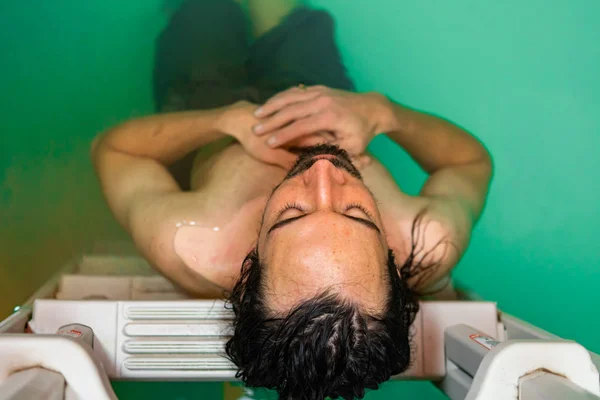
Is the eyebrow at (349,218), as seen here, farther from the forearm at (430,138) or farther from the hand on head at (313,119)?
the forearm at (430,138)

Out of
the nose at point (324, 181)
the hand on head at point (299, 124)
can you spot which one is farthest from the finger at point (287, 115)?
the nose at point (324, 181)

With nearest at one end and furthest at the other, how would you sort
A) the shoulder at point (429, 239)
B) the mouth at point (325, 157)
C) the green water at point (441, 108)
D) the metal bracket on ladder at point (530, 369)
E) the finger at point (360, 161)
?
the metal bracket on ladder at point (530, 369) → the mouth at point (325, 157) → the shoulder at point (429, 239) → the finger at point (360, 161) → the green water at point (441, 108)

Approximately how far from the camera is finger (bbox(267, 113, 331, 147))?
98cm

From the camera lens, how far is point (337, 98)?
102 centimetres

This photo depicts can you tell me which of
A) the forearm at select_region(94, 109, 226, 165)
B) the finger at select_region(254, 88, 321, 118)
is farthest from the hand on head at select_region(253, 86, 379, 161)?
the forearm at select_region(94, 109, 226, 165)

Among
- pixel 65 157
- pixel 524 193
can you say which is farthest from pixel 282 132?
pixel 524 193

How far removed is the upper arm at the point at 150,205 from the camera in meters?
0.89

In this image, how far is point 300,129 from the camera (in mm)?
976

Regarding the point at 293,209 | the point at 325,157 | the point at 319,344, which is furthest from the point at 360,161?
the point at 319,344

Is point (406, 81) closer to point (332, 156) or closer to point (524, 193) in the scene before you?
point (524, 193)

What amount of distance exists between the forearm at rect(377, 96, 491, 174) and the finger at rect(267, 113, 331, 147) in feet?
0.50

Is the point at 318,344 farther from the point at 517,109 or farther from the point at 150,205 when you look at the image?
the point at 517,109

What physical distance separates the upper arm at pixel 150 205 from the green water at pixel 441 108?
50 centimetres

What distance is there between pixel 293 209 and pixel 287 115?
0.31 metres
